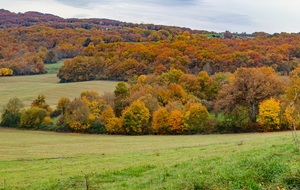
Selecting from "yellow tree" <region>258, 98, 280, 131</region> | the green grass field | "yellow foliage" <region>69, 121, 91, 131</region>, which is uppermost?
the green grass field

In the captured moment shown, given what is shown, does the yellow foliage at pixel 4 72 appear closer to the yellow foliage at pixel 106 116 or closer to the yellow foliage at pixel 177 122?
the yellow foliage at pixel 106 116

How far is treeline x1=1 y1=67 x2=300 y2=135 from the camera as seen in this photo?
5041 centimetres

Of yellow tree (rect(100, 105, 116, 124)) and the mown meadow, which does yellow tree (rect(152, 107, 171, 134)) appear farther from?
the mown meadow

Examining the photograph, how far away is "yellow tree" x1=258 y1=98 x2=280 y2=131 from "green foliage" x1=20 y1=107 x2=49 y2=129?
4746 centimetres

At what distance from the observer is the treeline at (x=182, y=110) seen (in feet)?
165

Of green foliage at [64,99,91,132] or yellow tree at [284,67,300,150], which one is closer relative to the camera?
yellow tree at [284,67,300,150]

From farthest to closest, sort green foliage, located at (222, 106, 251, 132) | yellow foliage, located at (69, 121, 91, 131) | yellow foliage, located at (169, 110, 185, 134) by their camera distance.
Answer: yellow foliage, located at (69, 121, 91, 131)
yellow foliage, located at (169, 110, 185, 134)
green foliage, located at (222, 106, 251, 132)

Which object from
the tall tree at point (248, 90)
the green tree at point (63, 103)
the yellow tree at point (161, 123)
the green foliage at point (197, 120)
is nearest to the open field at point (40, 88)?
the green tree at point (63, 103)

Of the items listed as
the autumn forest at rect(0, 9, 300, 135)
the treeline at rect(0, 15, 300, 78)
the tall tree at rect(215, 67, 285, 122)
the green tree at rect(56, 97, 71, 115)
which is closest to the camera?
the autumn forest at rect(0, 9, 300, 135)

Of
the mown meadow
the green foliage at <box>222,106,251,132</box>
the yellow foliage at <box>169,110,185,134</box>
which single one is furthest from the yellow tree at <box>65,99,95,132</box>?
the green foliage at <box>222,106,251,132</box>

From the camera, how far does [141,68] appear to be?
125 m

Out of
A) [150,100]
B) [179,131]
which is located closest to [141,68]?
[150,100]

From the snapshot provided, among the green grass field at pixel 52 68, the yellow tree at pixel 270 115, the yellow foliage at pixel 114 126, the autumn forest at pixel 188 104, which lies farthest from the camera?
the green grass field at pixel 52 68

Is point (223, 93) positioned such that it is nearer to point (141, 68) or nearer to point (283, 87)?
point (283, 87)
